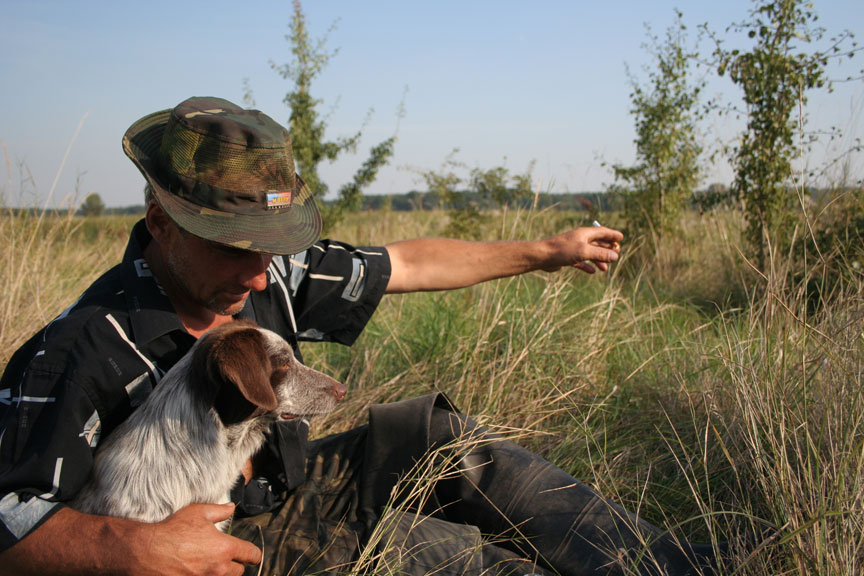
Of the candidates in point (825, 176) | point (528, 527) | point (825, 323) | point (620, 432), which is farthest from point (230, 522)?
point (825, 176)

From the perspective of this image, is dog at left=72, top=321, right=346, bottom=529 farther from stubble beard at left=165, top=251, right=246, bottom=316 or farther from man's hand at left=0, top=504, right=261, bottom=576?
man's hand at left=0, top=504, right=261, bottom=576

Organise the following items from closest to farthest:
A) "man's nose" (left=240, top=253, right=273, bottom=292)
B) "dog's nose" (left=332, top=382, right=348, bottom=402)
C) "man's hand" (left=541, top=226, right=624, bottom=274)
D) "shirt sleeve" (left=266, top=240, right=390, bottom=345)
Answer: "man's nose" (left=240, top=253, right=273, bottom=292) → "dog's nose" (left=332, top=382, right=348, bottom=402) → "shirt sleeve" (left=266, top=240, right=390, bottom=345) → "man's hand" (left=541, top=226, right=624, bottom=274)

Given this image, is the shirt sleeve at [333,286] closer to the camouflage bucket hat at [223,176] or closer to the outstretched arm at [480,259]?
the outstretched arm at [480,259]

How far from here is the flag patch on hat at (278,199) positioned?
2.34 m

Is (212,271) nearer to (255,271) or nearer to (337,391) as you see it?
(255,271)

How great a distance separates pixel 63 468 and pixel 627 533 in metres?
1.81

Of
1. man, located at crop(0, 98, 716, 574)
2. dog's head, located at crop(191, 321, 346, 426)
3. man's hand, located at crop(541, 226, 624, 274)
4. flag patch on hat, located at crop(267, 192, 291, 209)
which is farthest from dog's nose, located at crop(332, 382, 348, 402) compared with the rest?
man's hand, located at crop(541, 226, 624, 274)

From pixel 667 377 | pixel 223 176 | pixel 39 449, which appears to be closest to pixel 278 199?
pixel 223 176

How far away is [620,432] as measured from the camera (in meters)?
3.50

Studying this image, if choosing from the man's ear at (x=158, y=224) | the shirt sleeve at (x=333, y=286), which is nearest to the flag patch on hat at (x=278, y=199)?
the man's ear at (x=158, y=224)

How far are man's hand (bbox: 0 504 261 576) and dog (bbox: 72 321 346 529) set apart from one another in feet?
0.62

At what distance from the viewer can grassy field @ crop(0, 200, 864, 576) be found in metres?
2.16

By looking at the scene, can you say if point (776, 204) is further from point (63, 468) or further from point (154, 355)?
point (63, 468)

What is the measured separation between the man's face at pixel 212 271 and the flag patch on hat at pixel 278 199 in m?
0.18
